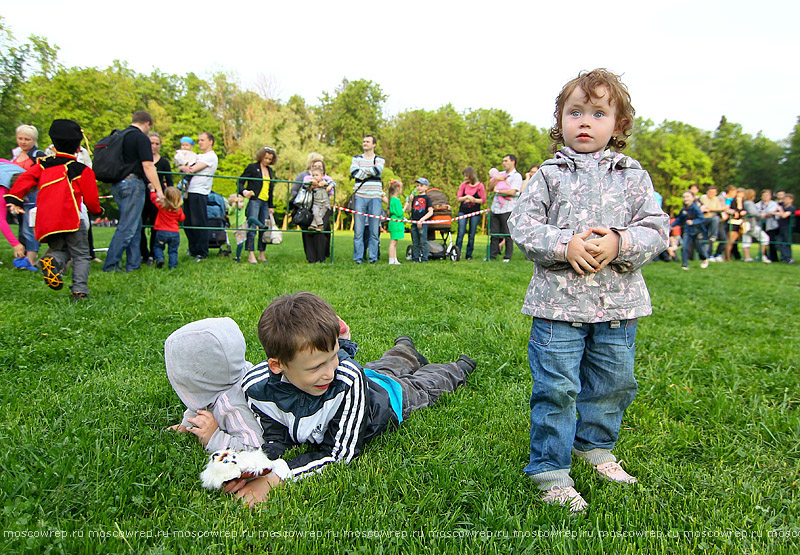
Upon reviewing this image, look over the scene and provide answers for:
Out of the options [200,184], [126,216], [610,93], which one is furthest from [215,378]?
[200,184]

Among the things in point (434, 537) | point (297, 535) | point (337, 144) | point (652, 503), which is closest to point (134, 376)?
point (297, 535)

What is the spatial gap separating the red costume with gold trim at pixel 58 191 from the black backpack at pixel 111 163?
183 cm

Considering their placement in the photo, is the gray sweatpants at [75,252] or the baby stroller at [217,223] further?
the baby stroller at [217,223]

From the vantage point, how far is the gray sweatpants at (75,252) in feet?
17.9

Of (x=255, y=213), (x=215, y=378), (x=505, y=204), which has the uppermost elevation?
(x=505, y=204)

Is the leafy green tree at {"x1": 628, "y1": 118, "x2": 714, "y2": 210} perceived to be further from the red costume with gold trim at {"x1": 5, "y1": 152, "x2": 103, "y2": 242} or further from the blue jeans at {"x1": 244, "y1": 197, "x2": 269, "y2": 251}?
the red costume with gold trim at {"x1": 5, "y1": 152, "x2": 103, "y2": 242}

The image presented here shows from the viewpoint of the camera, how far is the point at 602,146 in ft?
7.79

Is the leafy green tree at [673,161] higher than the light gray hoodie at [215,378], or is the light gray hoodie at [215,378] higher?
the leafy green tree at [673,161]

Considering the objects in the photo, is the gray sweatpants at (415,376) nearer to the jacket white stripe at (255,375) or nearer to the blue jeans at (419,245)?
the jacket white stripe at (255,375)

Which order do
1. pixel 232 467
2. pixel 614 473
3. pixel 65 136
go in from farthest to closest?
pixel 65 136 < pixel 614 473 < pixel 232 467

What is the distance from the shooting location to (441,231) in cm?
1294

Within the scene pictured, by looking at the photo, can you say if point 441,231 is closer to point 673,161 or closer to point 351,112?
point 351,112

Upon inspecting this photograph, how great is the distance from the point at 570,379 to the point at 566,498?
54cm

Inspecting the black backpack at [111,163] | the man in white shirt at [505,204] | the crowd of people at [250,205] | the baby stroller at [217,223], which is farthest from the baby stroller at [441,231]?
the black backpack at [111,163]
